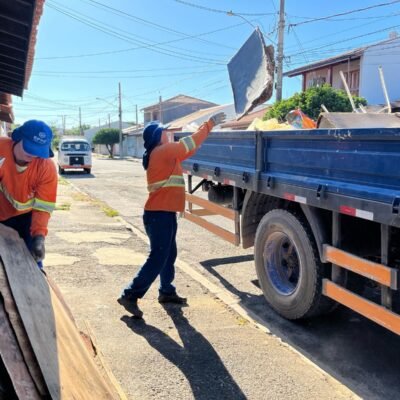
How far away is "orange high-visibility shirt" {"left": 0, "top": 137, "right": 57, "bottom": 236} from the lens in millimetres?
3420

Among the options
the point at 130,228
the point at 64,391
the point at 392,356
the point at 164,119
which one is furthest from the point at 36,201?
the point at 164,119

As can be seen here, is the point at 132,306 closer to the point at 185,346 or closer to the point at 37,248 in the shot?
the point at 185,346

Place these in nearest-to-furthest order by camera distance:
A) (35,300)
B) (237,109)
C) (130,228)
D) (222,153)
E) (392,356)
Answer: (35,300), (392,356), (222,153), (237,109), (130,228)

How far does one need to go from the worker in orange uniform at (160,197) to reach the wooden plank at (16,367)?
8.06 ft

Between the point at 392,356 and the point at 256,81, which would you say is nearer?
the point at 392,356

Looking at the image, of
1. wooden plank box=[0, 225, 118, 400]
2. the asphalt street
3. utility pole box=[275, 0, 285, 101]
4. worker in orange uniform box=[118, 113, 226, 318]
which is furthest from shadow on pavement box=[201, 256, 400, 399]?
utility pole box=[275, 0, 285, 101]

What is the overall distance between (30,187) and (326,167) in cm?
225

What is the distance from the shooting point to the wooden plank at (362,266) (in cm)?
307

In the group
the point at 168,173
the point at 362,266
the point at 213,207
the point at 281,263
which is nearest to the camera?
the point at 362,266

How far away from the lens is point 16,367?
190cm

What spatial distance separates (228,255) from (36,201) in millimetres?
3831

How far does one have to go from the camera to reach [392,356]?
3.78 meters

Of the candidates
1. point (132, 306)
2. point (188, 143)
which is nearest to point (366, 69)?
point (188, 143)

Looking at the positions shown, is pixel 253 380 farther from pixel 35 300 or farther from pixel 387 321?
pixel 35 300
